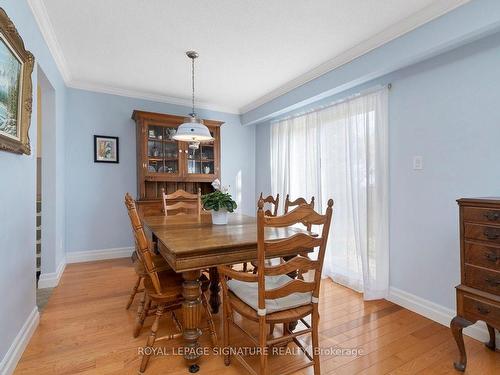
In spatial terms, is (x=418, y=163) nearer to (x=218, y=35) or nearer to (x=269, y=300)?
(x=269, y=300)

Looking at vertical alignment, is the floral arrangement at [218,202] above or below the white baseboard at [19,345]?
above

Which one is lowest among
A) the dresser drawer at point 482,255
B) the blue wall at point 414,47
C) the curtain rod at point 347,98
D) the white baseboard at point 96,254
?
the white baseboard at point 96,254

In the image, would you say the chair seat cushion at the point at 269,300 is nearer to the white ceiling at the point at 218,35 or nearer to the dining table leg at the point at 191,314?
the dining table leg at the point at 191,314

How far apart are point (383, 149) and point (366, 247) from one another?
3.22 ft

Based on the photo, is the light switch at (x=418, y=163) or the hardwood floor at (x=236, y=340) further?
the light switch at (x=418, y=163)

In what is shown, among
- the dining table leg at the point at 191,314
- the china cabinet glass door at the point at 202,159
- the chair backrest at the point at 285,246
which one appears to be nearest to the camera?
the chair backrest at the point at 285,246

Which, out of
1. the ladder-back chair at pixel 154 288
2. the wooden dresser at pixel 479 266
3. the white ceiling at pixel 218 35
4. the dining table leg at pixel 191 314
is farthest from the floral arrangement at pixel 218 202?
the wooden dresser at pixel 479 266

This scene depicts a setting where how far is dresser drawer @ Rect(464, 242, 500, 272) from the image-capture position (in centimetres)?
145

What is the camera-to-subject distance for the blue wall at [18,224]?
4.82 ft

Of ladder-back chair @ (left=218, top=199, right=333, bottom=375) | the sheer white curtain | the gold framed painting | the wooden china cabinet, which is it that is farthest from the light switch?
the gold framed painting

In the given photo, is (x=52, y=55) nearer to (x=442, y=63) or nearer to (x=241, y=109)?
(x=241, y=109)

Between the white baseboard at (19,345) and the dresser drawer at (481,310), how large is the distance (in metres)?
2.63

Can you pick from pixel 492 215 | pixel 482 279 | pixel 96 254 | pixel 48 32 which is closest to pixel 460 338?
pixel 482 279

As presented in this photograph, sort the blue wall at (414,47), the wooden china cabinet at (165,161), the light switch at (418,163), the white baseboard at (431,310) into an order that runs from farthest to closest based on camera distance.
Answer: the wooden china cabinet at (165,161) < the light switch at (418,163) < the white baseboard at (431,310) < the blue wall at (414,47)
